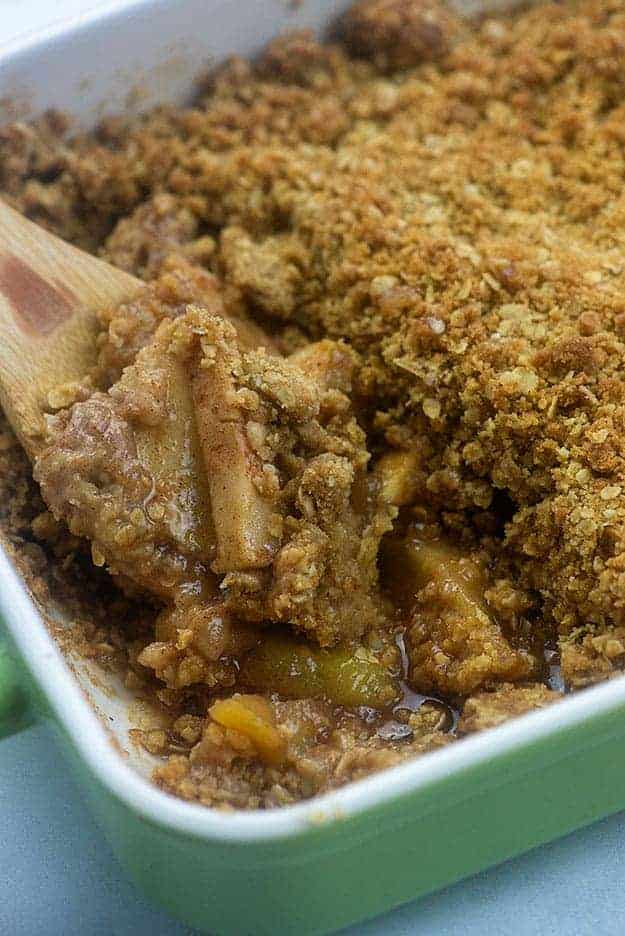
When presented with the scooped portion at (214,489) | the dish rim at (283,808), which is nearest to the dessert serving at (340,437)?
the scooped portion at (214,489)

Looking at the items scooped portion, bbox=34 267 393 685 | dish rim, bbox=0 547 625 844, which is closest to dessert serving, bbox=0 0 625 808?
scooped portion, bbox=34 267 393 685

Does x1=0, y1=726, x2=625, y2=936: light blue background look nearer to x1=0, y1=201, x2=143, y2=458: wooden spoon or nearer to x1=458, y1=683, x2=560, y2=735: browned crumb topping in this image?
x1=458, y1=683, x2=560, y2=735: browned crumb topping

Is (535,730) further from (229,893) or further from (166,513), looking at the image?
(166,513)

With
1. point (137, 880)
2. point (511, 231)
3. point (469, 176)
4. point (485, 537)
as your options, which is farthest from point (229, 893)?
point (469, 176)

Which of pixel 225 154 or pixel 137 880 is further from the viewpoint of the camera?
pixel 225 154

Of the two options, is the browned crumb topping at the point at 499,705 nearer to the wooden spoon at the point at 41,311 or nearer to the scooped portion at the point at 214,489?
the scooped portion at the point at 214,489
